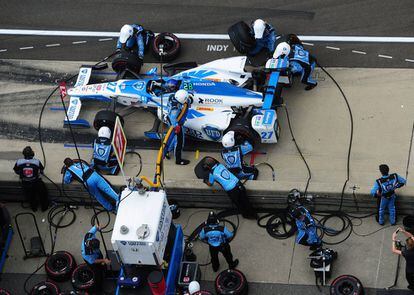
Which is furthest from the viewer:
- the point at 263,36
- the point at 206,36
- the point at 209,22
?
the point at 209,22

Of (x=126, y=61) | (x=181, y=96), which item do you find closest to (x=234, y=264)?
(x=181, y=96)

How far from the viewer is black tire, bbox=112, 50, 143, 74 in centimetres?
2100

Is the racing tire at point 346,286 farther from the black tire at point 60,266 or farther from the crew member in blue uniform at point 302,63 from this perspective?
the crew member in blue uniform at point 302,63

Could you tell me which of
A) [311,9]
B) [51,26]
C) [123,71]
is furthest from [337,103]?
[51,26]

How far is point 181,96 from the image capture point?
1920 centimetres

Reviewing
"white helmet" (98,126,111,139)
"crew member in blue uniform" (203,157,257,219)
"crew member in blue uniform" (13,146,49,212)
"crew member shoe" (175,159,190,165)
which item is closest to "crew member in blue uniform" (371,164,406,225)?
"crew member in blue uniform" (203,157,257,219)

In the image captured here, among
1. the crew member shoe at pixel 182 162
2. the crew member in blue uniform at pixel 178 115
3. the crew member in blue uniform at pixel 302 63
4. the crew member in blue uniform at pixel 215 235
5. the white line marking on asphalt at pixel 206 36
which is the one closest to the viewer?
the crew member in blue uniform at pixel 215 235

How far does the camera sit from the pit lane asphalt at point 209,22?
2152cm

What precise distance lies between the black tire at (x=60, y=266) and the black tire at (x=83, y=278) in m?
0.36

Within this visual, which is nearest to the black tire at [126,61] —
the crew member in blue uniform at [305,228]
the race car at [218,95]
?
the race car at [218,95]

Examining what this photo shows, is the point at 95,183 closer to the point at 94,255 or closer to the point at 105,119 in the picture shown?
the point at 94,255

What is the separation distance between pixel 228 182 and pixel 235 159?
859 mm

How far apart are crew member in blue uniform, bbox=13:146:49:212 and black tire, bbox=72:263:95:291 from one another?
2236mm

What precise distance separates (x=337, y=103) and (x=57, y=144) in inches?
253
